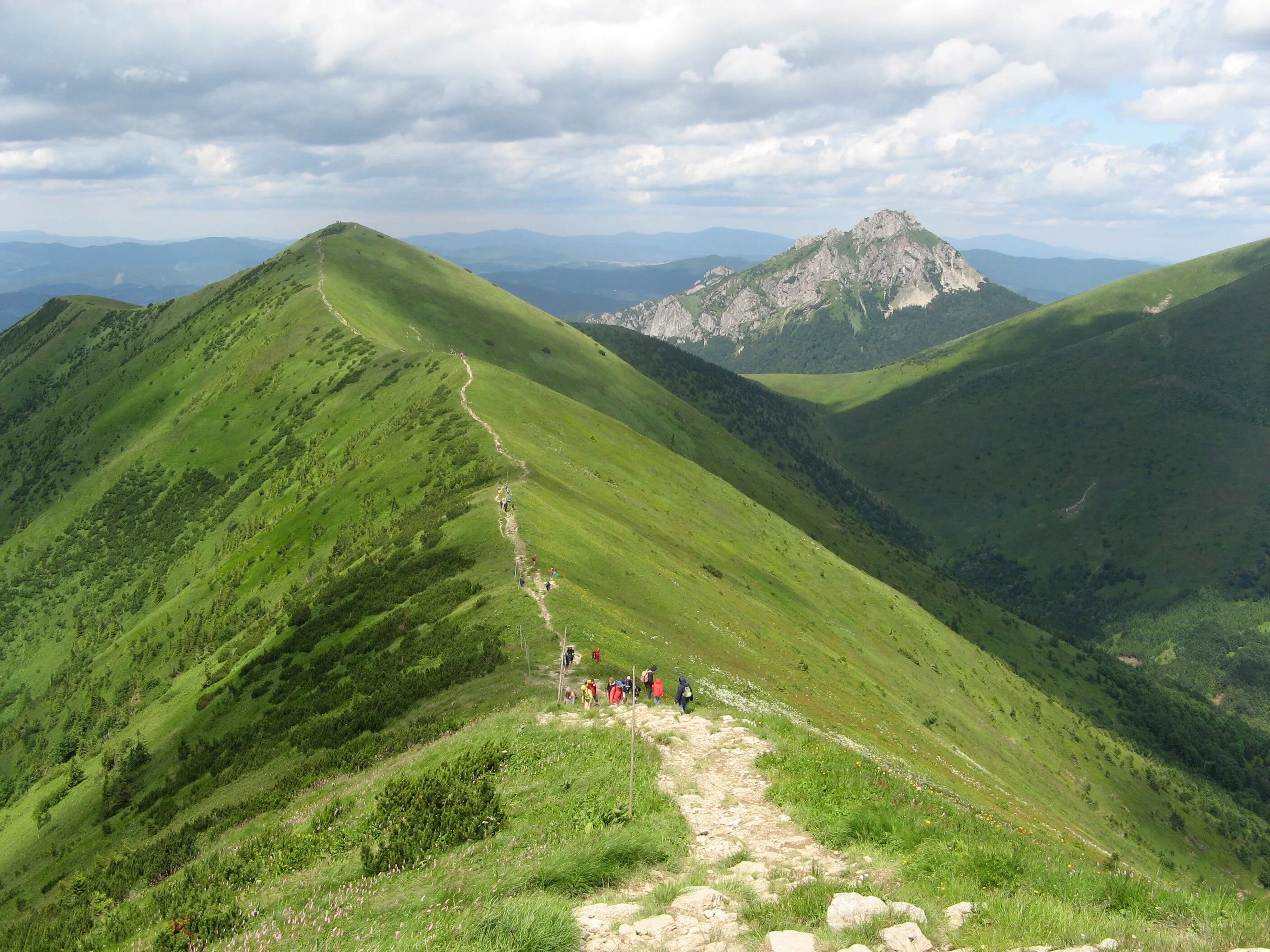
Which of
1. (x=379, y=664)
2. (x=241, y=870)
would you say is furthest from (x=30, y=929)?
(x=379, y=664)

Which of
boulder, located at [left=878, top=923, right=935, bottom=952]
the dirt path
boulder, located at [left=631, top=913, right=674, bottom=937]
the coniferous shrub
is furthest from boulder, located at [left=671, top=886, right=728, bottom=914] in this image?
the dirt path

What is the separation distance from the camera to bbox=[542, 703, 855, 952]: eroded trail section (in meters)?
12.5

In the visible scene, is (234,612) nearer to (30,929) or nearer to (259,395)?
(30,929)

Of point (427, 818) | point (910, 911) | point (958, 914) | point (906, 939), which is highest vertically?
point (906, 939)

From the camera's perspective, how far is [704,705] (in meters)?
29.1

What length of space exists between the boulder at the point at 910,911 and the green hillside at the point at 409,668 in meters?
0.82

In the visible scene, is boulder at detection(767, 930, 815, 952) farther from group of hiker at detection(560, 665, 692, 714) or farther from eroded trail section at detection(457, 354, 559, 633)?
eroded trail section at detection(457, 354, 559, 633)

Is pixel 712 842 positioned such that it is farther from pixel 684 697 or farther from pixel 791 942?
pixel 684 697

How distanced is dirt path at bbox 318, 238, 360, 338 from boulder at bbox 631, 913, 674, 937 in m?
78.6

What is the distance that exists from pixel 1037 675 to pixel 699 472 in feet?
245

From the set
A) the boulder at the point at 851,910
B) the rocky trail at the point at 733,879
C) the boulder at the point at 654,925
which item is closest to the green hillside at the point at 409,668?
the rocky trail at the point at 733,879

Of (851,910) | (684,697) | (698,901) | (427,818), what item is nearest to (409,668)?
(684,697)

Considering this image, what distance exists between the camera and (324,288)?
14450 centimetres

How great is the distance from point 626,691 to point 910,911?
56.2 ft
